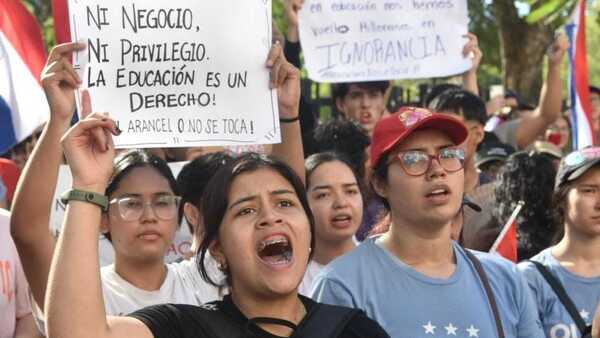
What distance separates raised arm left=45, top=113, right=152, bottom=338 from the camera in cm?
317

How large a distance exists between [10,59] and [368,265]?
95.4 inches

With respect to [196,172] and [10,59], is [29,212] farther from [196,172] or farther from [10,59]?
[10,59]

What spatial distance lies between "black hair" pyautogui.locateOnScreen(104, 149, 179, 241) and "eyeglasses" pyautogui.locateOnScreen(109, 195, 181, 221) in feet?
0.24

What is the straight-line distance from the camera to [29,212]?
401 cm

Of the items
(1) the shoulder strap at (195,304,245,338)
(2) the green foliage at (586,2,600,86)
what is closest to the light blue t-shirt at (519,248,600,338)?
(1) the shoulder strap at (195,304,245,338)

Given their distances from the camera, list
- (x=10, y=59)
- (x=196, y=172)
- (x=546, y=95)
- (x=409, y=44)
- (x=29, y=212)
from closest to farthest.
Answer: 1. (x=29, y=212)
2. (x=196, y=172)
3. (x=10, y=59)
4. (x=409, y=44)
5. (x=546, y=95)

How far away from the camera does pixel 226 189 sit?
3.66 metres

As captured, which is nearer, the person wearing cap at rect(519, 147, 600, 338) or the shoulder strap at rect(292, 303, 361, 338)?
the shoulder strap at rect(292, 303, 361, 338)

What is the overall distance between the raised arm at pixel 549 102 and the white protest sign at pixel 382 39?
26.3 inches

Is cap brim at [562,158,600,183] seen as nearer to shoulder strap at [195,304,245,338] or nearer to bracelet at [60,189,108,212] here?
shoulder strap at [195,304,245,338]

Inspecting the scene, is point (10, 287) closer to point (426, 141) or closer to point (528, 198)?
point (426, 141)

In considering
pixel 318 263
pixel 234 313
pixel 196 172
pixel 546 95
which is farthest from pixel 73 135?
pixel 546 95

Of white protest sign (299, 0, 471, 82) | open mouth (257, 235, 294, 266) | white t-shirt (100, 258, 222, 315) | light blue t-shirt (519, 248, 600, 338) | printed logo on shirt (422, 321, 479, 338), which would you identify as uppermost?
white protest sign (299, 0, 471, 82)

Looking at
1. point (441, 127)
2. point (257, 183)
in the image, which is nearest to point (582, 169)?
point (441, 127)
